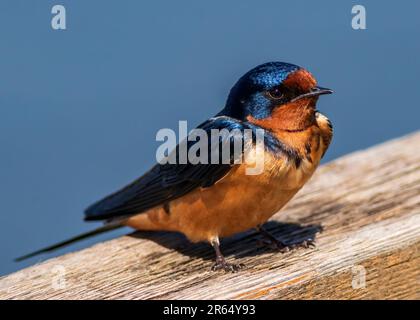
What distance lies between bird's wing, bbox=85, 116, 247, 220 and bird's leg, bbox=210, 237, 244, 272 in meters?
0.23

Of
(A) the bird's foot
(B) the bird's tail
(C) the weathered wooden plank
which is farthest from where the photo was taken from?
(B) the bird's tail

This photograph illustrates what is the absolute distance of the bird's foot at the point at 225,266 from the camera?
3.06 meters

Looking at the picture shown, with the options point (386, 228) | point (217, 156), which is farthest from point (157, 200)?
point (386, 228)

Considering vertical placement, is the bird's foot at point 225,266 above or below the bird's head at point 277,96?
below

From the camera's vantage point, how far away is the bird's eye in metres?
A: 3.48

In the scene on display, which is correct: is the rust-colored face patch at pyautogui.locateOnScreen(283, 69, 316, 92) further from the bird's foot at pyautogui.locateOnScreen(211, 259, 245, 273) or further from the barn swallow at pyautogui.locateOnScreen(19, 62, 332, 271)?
the bird's foot at pyautogui.locateOnScreen(211, 259, 245, 273)

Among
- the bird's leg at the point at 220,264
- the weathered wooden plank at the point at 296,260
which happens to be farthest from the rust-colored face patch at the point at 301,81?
the bird's leg at the point at 220,264

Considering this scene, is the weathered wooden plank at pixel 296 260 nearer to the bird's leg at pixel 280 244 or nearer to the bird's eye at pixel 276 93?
the bird's leg at pixel 280 244

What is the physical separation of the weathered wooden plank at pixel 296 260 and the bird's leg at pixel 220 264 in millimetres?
38

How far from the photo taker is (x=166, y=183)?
3609 millimetres

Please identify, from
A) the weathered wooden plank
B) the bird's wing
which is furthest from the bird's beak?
the weathered wooden plank

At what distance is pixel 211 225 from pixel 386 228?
664 mm
